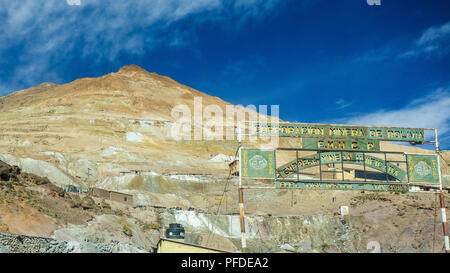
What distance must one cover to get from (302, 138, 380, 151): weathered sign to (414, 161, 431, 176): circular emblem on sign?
2.47 m

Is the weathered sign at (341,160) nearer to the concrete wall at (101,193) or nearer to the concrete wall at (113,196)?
the concrete wall at (113,196)

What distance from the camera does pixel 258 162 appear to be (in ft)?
70.3

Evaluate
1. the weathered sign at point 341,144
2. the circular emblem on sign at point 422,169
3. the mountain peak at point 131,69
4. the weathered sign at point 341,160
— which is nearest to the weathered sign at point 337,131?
the weathered sign at point 341,144

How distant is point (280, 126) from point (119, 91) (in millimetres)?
104841

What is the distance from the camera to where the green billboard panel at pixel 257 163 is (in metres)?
21.3

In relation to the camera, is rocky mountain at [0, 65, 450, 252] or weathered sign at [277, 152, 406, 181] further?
rocky mountain at [0, 65, 450, 252]

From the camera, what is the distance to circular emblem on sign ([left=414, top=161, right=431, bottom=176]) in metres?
23.2

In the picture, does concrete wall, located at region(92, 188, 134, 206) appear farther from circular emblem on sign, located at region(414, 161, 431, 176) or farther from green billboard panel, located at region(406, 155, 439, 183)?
circular emblem on sign, located at region(414, 161, 431, 176)

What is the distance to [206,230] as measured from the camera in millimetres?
44125

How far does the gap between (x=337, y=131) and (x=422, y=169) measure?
16.3 feet

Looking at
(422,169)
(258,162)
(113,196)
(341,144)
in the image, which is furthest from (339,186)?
(113,196)

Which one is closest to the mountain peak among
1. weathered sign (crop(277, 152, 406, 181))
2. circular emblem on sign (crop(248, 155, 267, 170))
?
weathered sign (crop(277, 152, 406, 181))

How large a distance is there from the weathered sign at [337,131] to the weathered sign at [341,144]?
23cm

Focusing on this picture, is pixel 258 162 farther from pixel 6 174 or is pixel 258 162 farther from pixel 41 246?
pixel 6 174
